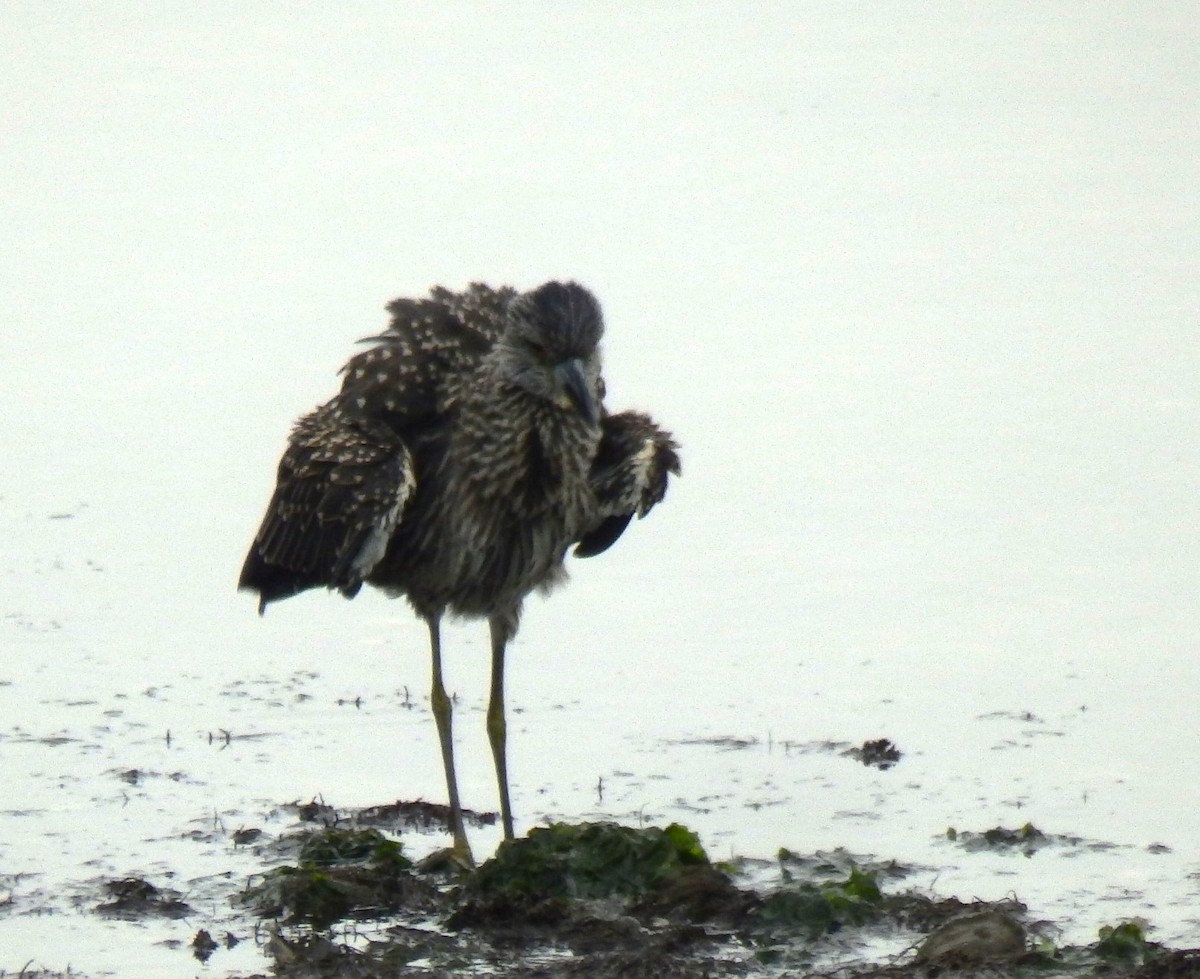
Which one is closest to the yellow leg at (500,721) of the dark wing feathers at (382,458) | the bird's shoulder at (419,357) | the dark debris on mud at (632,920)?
the dark wing feathers at (382,458)

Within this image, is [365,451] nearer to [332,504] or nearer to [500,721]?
[332,504]

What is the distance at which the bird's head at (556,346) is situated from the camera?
26.1ft

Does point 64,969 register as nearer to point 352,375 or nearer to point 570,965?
point 570,965

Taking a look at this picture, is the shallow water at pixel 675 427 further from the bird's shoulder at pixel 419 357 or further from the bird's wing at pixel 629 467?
the bird's shoulder at pixel 419 357

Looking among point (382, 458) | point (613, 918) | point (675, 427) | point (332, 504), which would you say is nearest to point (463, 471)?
point (382, 458)

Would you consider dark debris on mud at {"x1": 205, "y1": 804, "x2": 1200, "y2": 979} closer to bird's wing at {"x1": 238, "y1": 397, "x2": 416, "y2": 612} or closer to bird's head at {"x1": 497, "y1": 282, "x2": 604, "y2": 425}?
bird's wing at {"x1": 238, "y1": 397, "x2": 416, "y2": 612}

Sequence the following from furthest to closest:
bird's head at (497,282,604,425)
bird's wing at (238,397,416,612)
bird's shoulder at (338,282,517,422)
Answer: bird's shoulder at (338,282,517,422)
bird's wing at (238,397,416,612)
bird's head at (497,282,604,425)

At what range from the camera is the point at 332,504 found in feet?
26.5

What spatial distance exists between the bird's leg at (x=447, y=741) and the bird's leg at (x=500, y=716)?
0.14m

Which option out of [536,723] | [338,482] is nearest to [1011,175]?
[536,723]

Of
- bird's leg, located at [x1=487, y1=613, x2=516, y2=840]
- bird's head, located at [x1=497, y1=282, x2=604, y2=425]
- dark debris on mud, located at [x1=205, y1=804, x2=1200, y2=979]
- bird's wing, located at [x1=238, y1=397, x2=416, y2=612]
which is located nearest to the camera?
dark debris on mud, located at [x1=205, y1=804, x2=1200, y2=979]

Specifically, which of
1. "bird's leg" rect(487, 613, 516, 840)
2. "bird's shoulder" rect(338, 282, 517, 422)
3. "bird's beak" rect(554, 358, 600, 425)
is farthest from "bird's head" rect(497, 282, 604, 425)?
"bird's leg" rect(487, 613, 516, 840)

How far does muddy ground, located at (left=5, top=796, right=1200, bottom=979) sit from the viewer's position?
267 inches

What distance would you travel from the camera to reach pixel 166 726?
925cm
